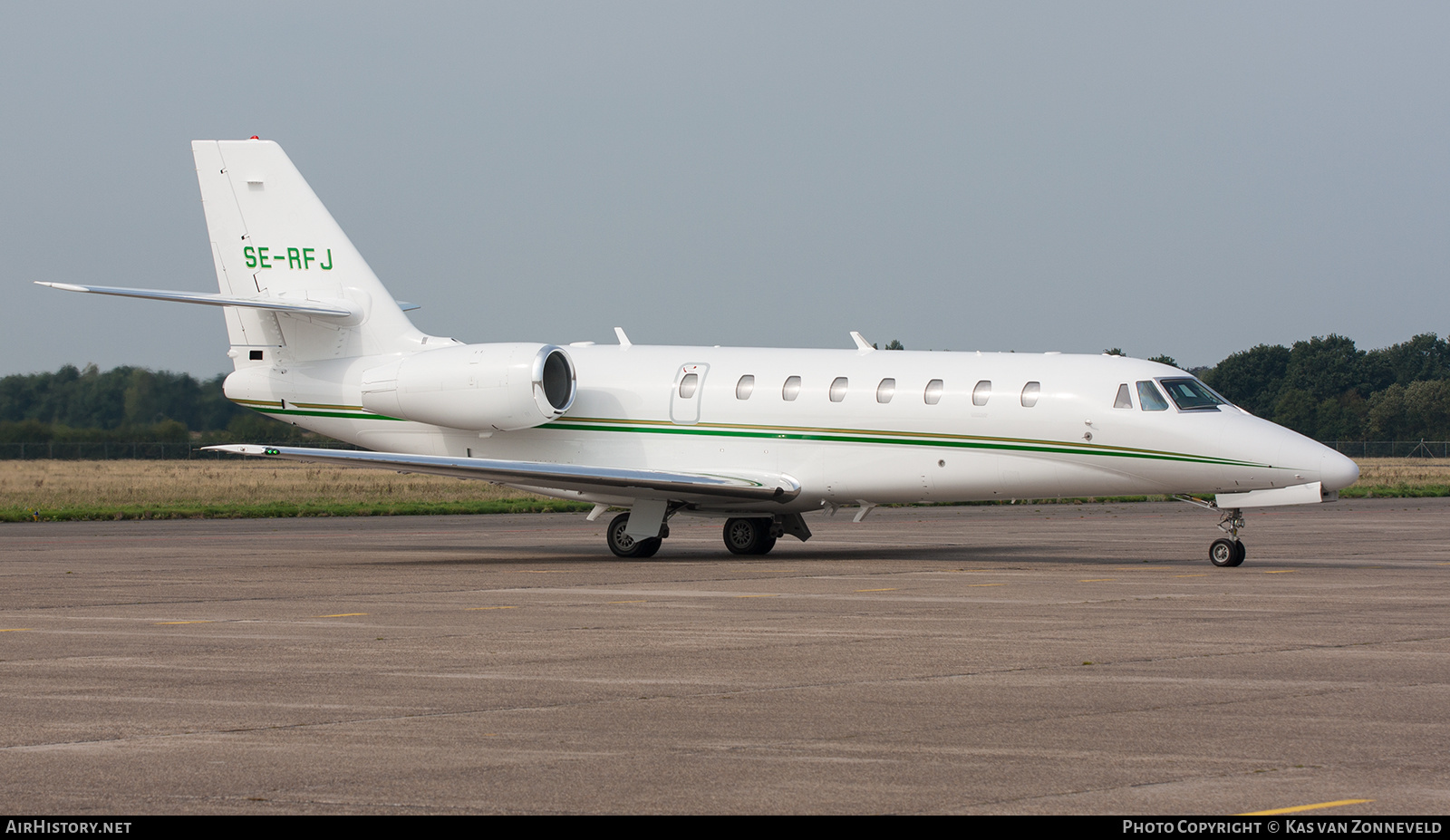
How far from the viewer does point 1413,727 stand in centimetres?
893

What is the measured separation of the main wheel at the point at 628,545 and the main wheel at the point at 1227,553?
27.0 ft

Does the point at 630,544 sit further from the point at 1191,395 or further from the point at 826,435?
the point at 1191,395

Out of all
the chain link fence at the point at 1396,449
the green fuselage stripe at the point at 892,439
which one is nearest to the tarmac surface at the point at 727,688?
the green fuselage stripe at the point at 892,439

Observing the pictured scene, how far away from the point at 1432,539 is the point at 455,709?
24.0 meters

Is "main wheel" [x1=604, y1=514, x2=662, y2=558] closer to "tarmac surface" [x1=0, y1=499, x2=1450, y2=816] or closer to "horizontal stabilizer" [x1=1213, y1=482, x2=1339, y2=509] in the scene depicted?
"tarmac surface" [x1=0, y1=499, x2=1450, y2=816]

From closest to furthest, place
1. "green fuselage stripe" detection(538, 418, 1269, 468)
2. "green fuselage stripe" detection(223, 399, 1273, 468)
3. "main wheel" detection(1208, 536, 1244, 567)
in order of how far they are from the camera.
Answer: "main wheel" detection(1208, 536, 1244, 567)
"green fuselage stripe" detection(538, 418, 1269, 468)
"green fuselage stripe" detection(223, 399, 1273, 468)

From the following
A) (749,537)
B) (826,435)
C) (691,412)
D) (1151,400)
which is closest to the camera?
(1151,400)

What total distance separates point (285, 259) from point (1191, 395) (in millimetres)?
14712

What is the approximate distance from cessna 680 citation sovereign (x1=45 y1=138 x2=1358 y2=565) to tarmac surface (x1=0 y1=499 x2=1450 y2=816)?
1360 mm

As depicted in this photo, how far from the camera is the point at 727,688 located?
1061 cm

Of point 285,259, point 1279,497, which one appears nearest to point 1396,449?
point 1279,497

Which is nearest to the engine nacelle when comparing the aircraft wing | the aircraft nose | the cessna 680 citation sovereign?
the cessna 680 citation sovereign

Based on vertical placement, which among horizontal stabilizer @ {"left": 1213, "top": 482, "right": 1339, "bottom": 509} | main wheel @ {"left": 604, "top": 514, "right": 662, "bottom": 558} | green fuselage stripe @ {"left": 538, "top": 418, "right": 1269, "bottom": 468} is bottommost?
main wheel @ {"left": 604, "top": 514, "right": 662, "bottom": 558}

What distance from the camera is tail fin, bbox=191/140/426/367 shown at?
85.0 ft
